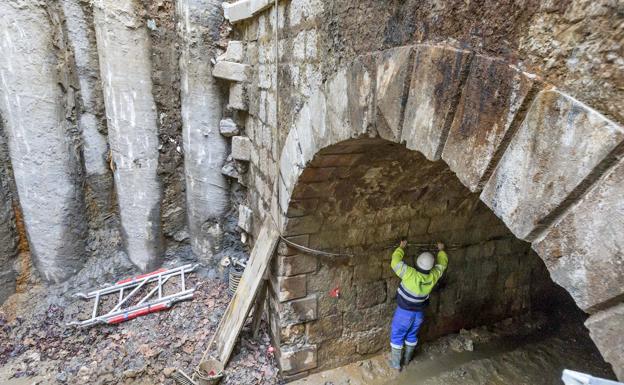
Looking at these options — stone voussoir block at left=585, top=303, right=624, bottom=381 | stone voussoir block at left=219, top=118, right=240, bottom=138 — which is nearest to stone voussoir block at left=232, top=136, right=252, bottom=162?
stone voussoir block at left=219, top=118, right=240, bottom=138

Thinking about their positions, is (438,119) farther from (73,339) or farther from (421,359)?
(73,339)

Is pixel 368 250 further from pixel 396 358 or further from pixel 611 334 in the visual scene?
pixel 611 334

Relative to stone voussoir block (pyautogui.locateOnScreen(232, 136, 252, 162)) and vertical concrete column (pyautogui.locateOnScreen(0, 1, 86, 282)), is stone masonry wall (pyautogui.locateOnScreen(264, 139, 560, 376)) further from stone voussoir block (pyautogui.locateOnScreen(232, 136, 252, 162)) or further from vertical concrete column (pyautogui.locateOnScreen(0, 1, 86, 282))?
vertical concrete column (pyautogui.locateOnScreen(0, 1, 86, 282))

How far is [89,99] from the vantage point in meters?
3.71

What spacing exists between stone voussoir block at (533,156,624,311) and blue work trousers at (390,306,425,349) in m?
2.71

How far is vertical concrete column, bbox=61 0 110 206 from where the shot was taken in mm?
3502

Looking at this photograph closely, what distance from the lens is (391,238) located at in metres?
3.26

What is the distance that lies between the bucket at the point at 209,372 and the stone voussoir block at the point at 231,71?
2.57 m

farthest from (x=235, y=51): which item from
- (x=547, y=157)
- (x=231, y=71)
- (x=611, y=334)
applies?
(x=611, y=334)

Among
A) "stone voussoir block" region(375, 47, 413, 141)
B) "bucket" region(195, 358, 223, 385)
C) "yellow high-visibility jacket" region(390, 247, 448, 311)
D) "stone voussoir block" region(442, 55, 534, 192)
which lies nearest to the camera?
"stone voussoir block" region(442, 55, 534, 192)

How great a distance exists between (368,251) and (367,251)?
12 mm

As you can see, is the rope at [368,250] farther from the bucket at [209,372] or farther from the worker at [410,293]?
the bucket at [209,372]

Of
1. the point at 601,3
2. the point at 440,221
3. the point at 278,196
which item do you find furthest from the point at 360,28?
the point at 440,221

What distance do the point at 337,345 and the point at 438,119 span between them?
2838 mm
